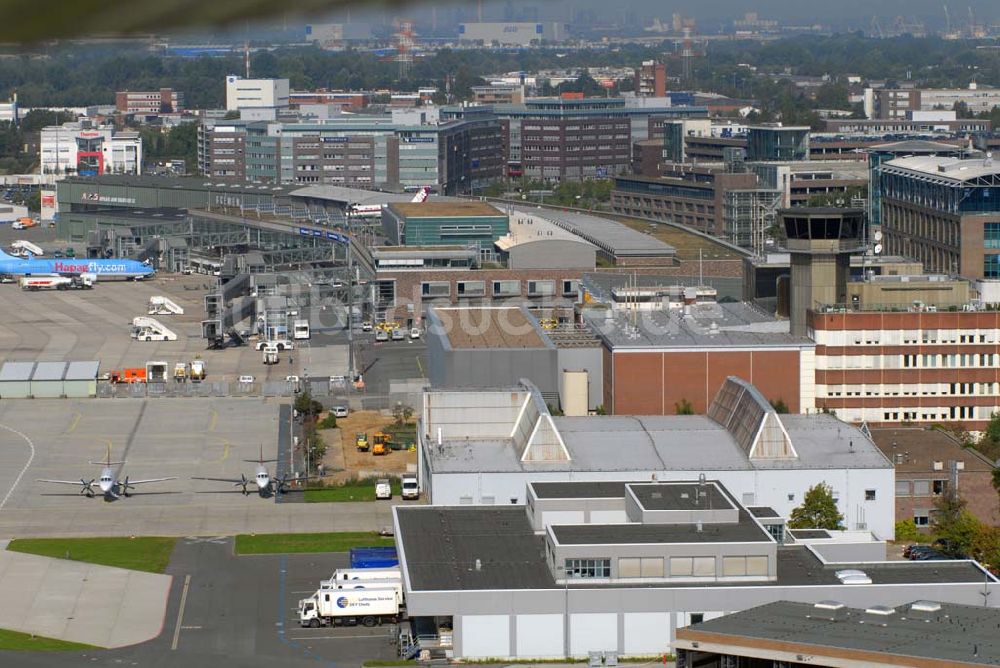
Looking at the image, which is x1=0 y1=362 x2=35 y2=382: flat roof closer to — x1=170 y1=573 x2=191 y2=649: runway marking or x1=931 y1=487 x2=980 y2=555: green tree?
x1=170 y1=573 x2=191 y2=649: runway marking

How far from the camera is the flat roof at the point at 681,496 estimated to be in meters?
17.7

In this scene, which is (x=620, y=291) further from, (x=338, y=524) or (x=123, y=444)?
(x=338, y=524)

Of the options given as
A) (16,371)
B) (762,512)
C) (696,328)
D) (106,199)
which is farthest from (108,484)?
(106,199)

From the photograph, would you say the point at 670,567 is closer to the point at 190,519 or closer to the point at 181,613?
the point at 181,613

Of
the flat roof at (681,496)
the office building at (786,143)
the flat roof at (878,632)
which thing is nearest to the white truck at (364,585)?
the flat roof at (681,496)

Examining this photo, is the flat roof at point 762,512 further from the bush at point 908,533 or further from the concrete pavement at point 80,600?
the concrete pavement at point 80,600

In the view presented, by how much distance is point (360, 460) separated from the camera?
27.0 metres

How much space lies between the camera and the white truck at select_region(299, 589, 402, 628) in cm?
1728

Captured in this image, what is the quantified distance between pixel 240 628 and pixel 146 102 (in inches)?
3779

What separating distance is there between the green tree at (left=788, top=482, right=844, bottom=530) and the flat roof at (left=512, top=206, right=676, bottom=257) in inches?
1027

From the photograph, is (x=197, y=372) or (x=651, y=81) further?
(x=651, y=81)

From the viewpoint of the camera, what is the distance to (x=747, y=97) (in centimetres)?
12375

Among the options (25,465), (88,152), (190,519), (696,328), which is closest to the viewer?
(190,519)

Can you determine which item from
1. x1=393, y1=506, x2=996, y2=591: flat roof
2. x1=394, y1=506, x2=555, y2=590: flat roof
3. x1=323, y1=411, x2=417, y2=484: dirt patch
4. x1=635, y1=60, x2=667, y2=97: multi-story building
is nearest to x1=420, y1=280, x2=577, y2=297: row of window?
x1=323, y1=411, x2=417, y2=484: dirt patch
